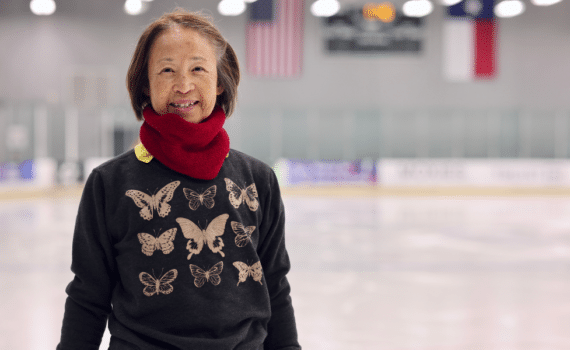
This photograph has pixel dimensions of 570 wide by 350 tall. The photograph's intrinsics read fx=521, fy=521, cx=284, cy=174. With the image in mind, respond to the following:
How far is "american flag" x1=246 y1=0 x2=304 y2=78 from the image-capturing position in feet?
47.5

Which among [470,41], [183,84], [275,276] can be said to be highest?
[470,41]

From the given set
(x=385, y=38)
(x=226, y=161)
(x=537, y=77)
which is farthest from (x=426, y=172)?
(x=226, y=161)

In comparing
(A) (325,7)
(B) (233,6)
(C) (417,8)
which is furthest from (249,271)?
(C) (417,8)

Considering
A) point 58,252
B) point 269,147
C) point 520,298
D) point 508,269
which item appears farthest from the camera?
point 269,147

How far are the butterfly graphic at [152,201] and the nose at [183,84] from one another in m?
0.20

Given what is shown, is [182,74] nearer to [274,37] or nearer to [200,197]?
[200,197]

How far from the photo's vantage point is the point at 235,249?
1.03 meters

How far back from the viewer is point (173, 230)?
3.28 ft

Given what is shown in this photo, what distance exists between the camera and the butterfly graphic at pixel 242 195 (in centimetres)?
105

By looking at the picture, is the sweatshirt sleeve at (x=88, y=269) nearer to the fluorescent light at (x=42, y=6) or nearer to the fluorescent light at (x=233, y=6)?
the fluorescent light at (x=233, y=6)

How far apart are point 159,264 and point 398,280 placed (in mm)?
4107

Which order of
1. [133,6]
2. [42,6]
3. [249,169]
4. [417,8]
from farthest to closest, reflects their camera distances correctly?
[133,6] → [42,6] → [417,8] → [249,169]

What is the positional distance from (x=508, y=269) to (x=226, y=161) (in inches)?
196

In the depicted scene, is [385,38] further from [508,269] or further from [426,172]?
[508,269]
